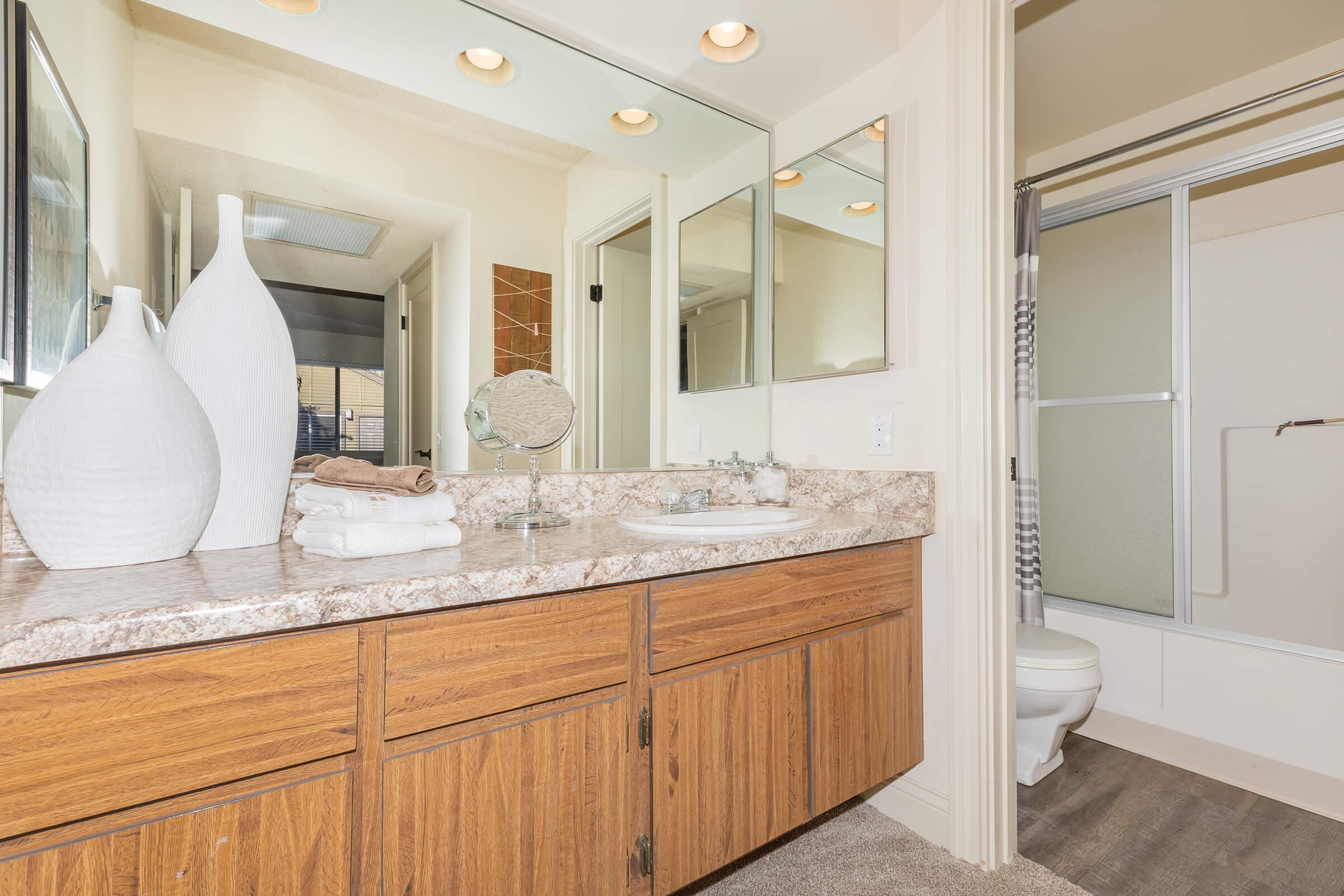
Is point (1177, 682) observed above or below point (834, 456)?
below

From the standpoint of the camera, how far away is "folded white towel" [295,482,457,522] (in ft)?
3.42

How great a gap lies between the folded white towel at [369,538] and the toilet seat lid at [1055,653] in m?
1.70

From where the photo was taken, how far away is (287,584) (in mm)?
755

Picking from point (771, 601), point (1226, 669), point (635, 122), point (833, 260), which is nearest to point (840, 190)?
point (833, 260)

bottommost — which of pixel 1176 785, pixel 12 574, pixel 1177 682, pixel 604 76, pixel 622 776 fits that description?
→ pixel 1176 785

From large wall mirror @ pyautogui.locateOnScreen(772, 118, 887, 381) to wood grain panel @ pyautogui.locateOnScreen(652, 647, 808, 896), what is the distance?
0.93 meters

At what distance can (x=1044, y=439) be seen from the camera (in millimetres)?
2752

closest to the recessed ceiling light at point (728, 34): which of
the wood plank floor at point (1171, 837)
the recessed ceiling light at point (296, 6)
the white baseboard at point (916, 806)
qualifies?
the recessed ceiling light at point (296, 6)

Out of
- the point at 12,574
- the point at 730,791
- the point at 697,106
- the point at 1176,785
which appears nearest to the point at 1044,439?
the point at 1176,785

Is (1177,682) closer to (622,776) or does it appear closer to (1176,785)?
(1176,785)

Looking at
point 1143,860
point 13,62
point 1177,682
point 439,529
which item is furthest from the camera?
point 1177,682

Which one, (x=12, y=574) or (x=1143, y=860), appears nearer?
(x=12, y=574)

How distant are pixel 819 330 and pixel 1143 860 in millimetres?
1575

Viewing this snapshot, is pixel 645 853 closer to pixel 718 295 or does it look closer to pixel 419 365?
pixel 419 365
